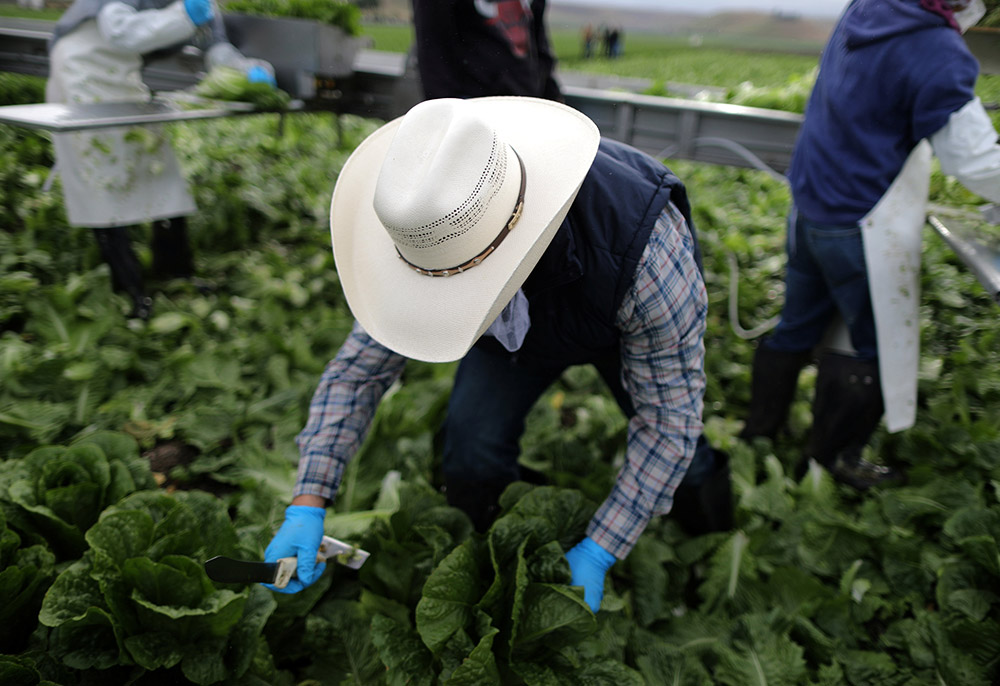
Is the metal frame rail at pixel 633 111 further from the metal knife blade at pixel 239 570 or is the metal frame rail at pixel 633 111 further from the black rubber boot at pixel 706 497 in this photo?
the metal knife blade at pixel 239 570

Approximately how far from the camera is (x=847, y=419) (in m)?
2.58

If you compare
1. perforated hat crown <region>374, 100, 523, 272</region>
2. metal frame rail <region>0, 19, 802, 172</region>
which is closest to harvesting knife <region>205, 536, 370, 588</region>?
perforated hat crown <region>374, 100, 523, 272</region>

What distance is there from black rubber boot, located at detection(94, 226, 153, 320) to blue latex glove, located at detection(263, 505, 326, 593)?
8.46ft

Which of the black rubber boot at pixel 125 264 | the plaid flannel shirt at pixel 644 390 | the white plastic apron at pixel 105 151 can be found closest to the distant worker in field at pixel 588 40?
the white plastic apron at pixel 105 151

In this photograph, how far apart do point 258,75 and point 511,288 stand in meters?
3.37

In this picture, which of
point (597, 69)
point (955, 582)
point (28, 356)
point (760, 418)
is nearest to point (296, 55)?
point (28, 356)

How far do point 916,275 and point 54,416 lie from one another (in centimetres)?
328

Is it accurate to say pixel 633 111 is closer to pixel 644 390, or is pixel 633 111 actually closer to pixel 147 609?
pixel 644 390

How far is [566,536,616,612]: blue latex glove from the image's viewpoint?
171 centimetres

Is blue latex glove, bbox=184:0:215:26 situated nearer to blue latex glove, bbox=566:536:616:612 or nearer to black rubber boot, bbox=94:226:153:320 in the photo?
black rubber boot, bbox=94:226:153:320

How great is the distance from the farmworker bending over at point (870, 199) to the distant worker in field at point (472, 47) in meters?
1.12

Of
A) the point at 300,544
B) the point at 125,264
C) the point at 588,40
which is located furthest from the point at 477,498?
the point at 588,40

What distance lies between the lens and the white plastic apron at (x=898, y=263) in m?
2.24

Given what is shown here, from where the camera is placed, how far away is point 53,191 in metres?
4.62
